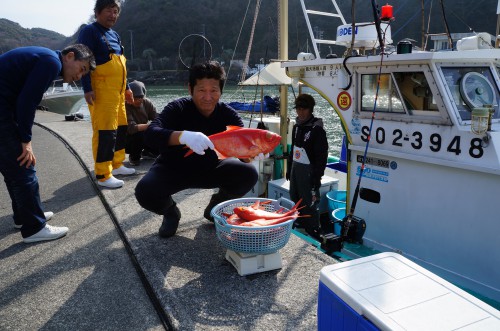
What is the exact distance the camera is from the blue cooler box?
1.22 metres

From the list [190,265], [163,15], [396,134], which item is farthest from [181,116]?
[163,15]

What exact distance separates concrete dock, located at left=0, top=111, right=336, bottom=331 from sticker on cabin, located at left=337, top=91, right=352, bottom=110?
222cm

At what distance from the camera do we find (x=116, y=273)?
2.51 meters

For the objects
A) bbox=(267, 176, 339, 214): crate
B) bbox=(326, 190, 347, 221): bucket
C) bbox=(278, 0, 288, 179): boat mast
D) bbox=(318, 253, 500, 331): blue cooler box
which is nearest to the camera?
bbox=(318, 253, 500, 331): blue cooler box

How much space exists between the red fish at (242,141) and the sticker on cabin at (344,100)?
7.23ft

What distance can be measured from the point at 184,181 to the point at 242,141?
0.70 metres

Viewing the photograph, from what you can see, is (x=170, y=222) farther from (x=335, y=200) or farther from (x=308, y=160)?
(x=335, y=200)

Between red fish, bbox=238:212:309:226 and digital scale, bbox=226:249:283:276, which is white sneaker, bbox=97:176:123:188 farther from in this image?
red fish, bbox=238:212:309:226

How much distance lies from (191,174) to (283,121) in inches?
128

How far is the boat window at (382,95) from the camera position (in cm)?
406

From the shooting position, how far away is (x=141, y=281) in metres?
2.41

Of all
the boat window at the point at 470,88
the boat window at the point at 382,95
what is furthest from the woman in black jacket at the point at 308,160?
the boat window at the point at 470,88

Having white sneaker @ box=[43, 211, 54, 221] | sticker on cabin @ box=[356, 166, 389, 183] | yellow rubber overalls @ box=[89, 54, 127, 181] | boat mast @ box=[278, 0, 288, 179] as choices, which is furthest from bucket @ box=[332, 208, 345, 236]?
white sneaker @ box=[43, 211, 54, 221]

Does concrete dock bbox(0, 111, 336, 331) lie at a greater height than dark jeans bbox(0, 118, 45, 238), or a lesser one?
lesser
